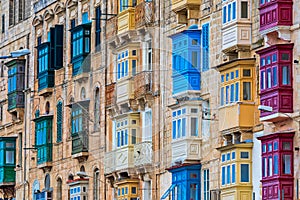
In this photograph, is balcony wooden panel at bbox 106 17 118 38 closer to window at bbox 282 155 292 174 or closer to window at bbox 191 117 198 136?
window at bbox 191 117 198 136

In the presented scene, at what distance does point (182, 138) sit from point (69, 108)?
55.5 feet

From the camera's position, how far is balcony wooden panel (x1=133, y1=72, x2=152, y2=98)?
64375mm

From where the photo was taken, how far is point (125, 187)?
219 feet

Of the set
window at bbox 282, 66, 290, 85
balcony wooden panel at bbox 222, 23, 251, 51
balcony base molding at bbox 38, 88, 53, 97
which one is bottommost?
window at bbox 282, 66, 290, 85

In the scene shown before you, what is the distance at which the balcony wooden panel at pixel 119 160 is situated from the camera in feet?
216

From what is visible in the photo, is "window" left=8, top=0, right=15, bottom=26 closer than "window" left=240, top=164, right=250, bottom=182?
No

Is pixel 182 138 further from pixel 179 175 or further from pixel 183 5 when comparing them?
pixel 183 5

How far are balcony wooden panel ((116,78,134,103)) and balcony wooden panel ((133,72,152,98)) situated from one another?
486 millimetres

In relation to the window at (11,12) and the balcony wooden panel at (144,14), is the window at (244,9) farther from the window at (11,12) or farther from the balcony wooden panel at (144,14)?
the window at (11,12)

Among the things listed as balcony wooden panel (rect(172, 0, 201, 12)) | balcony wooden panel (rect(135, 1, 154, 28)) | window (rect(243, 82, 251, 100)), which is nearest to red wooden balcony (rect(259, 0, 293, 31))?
window (rect(243, 82, 251, 100))

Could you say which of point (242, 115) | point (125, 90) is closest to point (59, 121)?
point (125, 90)

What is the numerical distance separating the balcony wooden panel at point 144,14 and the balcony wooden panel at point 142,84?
2.27m

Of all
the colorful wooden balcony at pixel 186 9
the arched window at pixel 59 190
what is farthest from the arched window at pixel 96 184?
the colorful wooden balcony at pixel 186 9

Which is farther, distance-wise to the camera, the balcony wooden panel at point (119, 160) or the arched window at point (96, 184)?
the arched window at point (96, 184)
